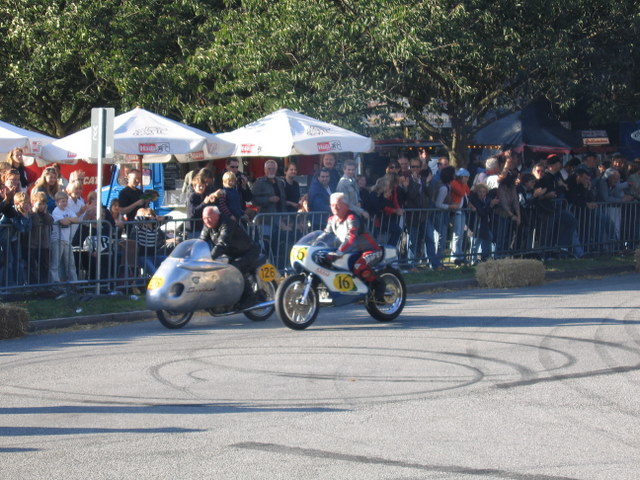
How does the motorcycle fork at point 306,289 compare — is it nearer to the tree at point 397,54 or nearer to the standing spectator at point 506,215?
the standing spectator at point 506,215

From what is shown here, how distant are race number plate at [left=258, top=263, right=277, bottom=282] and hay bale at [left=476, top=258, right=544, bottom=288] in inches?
212

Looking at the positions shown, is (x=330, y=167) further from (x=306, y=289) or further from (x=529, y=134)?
(x=529, y=134)

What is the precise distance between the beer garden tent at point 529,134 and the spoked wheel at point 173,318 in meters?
18.3

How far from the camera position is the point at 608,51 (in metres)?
25.2

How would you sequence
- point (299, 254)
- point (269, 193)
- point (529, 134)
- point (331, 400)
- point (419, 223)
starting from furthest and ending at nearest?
point (529, 134), point (419, 223), point (269, 193), point (299, 254), point (331, 400)

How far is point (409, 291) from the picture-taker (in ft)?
54.6

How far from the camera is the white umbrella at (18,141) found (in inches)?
664

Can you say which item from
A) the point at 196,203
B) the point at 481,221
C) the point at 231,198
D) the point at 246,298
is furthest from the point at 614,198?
the point at 246,298

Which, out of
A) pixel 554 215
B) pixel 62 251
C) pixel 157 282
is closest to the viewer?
pixel 157 282

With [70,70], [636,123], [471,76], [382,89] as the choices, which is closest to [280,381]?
[382,89]

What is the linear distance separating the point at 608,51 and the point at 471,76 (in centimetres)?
335

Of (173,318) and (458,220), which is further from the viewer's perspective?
(458,220)

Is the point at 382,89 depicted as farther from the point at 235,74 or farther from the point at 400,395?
the point at 400,395

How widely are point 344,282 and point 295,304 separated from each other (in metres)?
0.76
